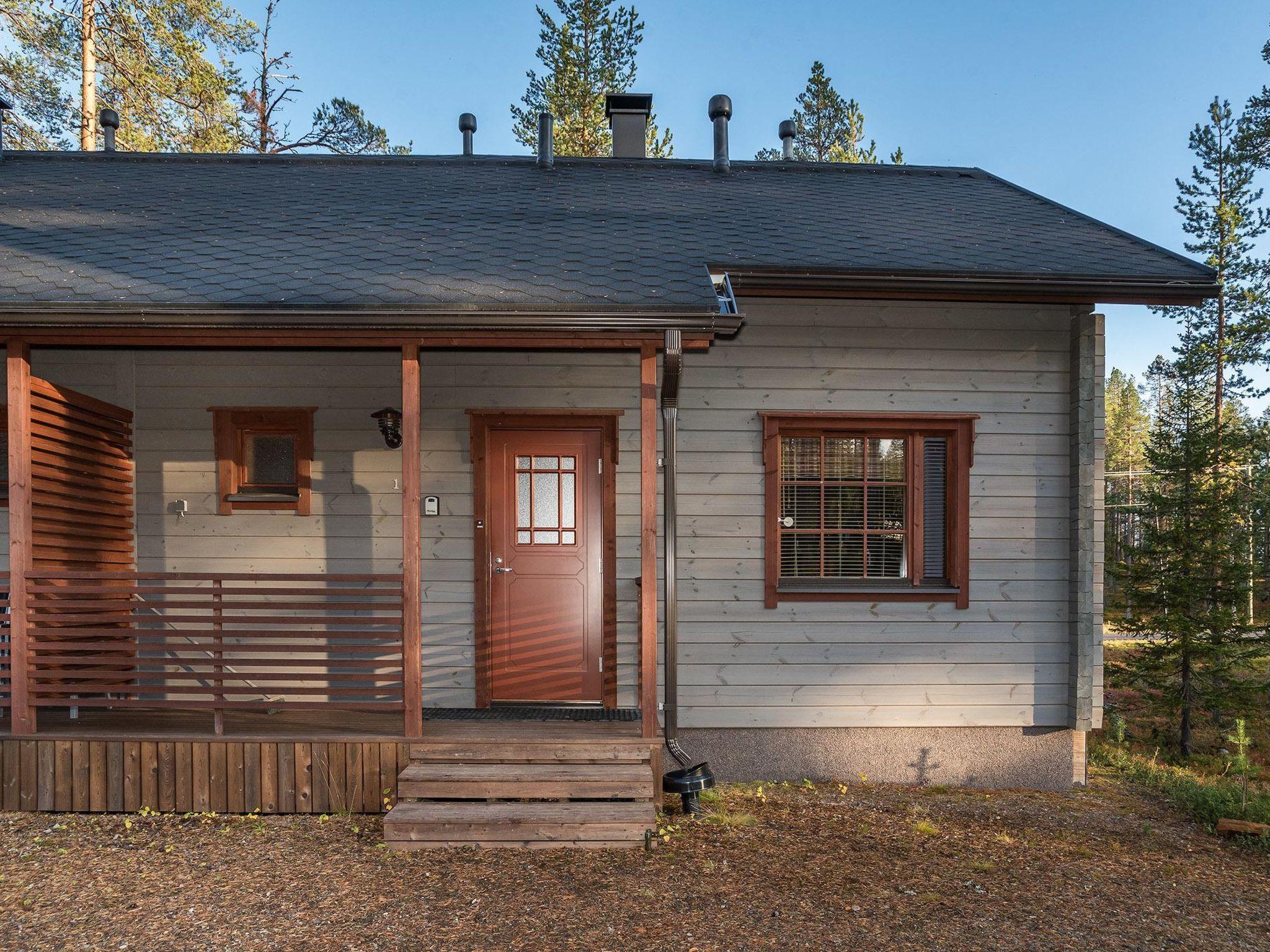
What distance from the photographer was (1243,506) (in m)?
13.4

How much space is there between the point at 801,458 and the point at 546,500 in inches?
65.7

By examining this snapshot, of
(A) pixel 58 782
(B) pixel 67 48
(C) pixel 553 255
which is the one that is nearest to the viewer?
(A) pixel 58 782

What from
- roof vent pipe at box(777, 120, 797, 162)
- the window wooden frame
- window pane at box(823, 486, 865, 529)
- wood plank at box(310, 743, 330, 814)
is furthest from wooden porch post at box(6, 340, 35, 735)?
roof vent pipe at box(777, 120, 797, 162)

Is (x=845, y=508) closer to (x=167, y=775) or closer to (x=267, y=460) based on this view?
(x=267, y=460)

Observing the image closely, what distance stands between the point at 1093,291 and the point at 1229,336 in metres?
14.5

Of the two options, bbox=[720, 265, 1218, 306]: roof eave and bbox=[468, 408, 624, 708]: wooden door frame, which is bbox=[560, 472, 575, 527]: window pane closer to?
bbox=[468, 408, 624, 708]: wooden door frame

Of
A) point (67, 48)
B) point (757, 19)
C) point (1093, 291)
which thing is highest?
point (757, 19)

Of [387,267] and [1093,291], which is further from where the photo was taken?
[1093,291]

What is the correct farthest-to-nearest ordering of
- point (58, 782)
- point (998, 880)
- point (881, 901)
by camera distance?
point (58, 782) < point (998, 880) < point (881, 901)

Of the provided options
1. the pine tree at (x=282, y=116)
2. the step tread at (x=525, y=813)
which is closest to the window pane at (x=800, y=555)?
the step tread at (x=525, y=813)

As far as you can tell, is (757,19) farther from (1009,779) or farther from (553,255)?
(1009,779)

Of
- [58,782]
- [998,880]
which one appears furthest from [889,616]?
[58,782]

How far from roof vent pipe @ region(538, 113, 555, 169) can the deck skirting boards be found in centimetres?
487

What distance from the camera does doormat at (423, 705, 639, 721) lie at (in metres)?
4.93
